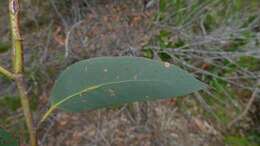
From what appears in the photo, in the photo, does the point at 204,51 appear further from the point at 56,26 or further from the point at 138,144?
the point at 56,26

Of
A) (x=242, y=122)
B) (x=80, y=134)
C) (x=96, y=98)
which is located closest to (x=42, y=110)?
(x=80, y=134)

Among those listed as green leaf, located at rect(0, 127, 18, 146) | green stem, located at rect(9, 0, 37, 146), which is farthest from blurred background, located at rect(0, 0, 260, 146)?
green stem, located at rect(9, 0, 37, 146)

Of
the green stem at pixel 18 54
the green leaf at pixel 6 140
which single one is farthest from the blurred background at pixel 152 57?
the green stem at pixel 18 54

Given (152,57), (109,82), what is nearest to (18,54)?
(109,82)

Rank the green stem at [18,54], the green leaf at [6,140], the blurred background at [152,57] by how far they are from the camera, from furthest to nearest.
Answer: the blurred background at [152,57] → the green leaf at [6,140] → the green stem at [18,54]

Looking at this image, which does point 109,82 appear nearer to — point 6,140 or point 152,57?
point 6,140

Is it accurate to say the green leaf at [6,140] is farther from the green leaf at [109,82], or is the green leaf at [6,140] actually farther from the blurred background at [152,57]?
the blurred background at [152,57]

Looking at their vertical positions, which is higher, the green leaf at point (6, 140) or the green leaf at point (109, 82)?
the green leaf at point (109, 82)

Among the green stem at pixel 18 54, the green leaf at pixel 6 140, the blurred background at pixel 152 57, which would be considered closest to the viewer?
the green stem at pixel 18 54

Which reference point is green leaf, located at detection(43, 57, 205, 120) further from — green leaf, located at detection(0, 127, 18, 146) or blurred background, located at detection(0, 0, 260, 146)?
blurred background, located at detection(0, 0, 260, 146)
